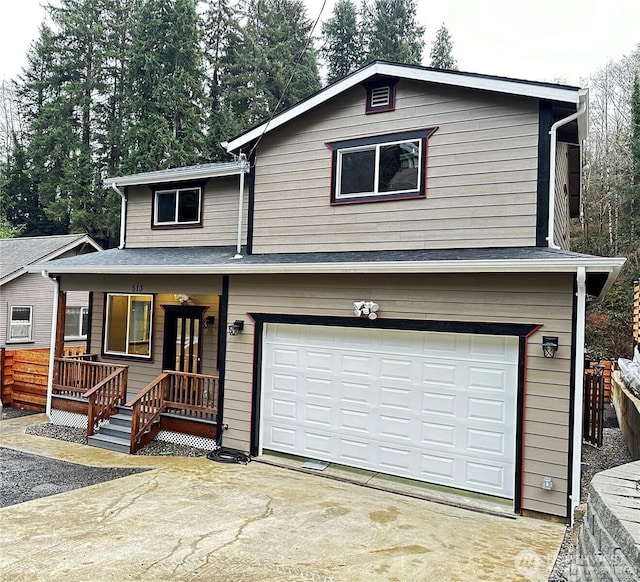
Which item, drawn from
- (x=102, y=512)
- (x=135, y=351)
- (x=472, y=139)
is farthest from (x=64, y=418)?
(x=472, y=139)

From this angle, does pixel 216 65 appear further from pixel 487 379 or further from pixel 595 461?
pixel 595 461

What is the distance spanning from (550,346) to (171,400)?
5997mm

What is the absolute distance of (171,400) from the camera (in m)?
8.55

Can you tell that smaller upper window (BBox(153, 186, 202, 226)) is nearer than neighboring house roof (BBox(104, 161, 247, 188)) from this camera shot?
No

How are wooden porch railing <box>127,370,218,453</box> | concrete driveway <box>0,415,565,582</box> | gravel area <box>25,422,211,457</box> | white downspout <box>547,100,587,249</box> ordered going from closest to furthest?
concrete driveway <box>0,415,565,582</box>
white downspout <box>547,100,587,249</box>
gravel area <box>25,422,211,457</box>
wooden porch railing <box>127,370,218,453</box>

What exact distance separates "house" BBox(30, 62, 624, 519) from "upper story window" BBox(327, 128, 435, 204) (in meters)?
0.02

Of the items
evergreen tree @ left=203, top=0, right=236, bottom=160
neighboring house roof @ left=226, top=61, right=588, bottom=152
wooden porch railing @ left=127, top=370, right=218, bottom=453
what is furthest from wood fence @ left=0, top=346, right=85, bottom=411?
evergreen tree @ left=203, top=0, right=236, bottom=160

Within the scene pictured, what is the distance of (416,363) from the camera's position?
22.1 ft

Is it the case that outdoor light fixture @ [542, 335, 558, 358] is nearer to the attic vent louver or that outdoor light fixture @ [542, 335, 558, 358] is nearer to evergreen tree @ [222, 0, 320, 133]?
the attic vent louver

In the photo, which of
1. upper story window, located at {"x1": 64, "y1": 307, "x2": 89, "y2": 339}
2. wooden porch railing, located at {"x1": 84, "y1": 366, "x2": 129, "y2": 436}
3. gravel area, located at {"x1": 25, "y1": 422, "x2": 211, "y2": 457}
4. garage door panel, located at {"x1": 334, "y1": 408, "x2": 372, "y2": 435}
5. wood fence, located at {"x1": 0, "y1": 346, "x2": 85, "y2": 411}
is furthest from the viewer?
upper story window, located at {"x1": 64, "y1": 307, "x2": 89, "y2": 339}

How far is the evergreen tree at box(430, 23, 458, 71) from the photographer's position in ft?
89.6

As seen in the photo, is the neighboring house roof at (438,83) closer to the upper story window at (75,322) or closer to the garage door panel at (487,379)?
the garage door panel at (487,379)

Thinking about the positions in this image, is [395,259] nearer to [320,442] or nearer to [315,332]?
[315,332]

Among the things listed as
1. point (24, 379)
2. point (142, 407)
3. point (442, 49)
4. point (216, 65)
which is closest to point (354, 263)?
point (142, 407)
